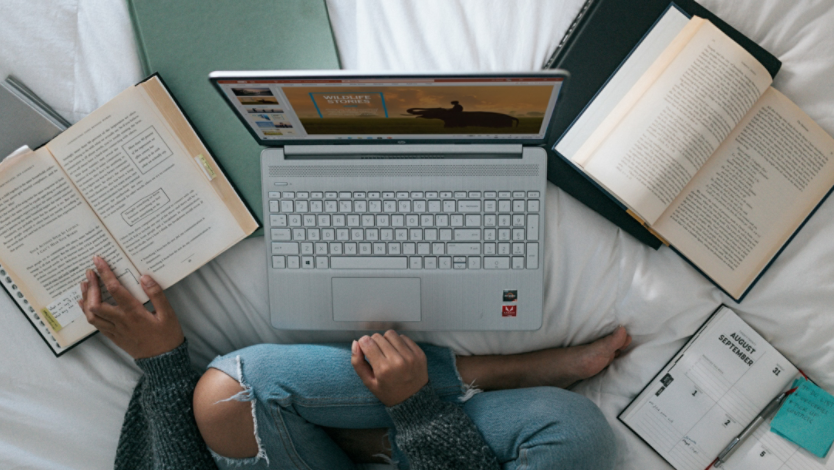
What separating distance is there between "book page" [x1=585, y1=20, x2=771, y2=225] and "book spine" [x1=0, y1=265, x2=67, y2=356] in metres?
0.92

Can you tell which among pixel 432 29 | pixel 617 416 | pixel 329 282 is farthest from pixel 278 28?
pixel 617 416

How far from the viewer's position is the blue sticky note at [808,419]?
0.80 meters

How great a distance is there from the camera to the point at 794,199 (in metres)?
0.79

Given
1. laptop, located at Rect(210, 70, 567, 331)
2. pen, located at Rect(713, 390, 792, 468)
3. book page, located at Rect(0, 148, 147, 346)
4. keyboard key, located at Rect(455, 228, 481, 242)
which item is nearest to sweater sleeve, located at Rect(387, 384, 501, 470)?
laptop, located at Rect(210, 70, 567, 331)

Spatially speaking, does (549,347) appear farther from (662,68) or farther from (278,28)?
(278,28)

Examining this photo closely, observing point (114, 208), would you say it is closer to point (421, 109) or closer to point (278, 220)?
point (278, 220)

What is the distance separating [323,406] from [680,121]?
716 millimetres

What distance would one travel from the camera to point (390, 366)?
30.4 inches

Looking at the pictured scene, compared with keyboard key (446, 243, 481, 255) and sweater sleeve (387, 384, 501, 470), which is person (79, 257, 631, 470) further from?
keyboard key (446, 243, 481, 255)

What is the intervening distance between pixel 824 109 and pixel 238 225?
0.95 meters

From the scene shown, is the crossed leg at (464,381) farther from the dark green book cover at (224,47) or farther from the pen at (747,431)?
the dark green book cover at (224,47)

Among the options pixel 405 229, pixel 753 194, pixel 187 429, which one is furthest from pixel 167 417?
pixel 753 194

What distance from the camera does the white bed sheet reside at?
82cm

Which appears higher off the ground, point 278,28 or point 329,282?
point 278,28
